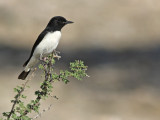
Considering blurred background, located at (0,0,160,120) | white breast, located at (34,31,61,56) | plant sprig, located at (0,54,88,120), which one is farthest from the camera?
blurred background, located at (0,0,160,120)

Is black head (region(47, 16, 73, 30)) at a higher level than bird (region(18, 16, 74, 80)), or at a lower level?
higher

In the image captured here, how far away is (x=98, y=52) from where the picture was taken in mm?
11297

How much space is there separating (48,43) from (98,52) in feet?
20.2

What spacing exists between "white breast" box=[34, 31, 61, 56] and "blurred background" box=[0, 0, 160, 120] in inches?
127

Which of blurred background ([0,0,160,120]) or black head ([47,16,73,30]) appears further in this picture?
blurred background ([0,0,160,120])

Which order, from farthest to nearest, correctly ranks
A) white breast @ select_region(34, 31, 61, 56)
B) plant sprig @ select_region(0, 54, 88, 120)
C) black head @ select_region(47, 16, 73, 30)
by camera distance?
1. black head @ select_region(47, 16, 73, 30)
2. white breast @ select_region(34, 31, 61, 56)
3. plant sprig @ select_region(0, 54, 88, 120)

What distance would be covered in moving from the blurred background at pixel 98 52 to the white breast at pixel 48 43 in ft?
10.6

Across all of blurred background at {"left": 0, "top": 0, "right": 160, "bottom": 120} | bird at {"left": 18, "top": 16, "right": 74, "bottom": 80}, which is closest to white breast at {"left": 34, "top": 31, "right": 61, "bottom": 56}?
bird at {"left": 18, "top": 16, "right": 74, "bottom": 80}

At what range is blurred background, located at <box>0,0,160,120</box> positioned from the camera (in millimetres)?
9172

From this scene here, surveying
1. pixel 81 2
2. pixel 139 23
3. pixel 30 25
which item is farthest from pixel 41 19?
pixel 139 23

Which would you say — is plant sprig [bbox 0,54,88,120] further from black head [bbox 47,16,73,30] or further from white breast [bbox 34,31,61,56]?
black head [bbox 47,16,73,30]

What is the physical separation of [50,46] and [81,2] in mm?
9157

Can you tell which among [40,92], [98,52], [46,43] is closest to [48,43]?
[46,43]

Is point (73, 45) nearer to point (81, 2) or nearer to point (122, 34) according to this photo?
point (122, 34)
